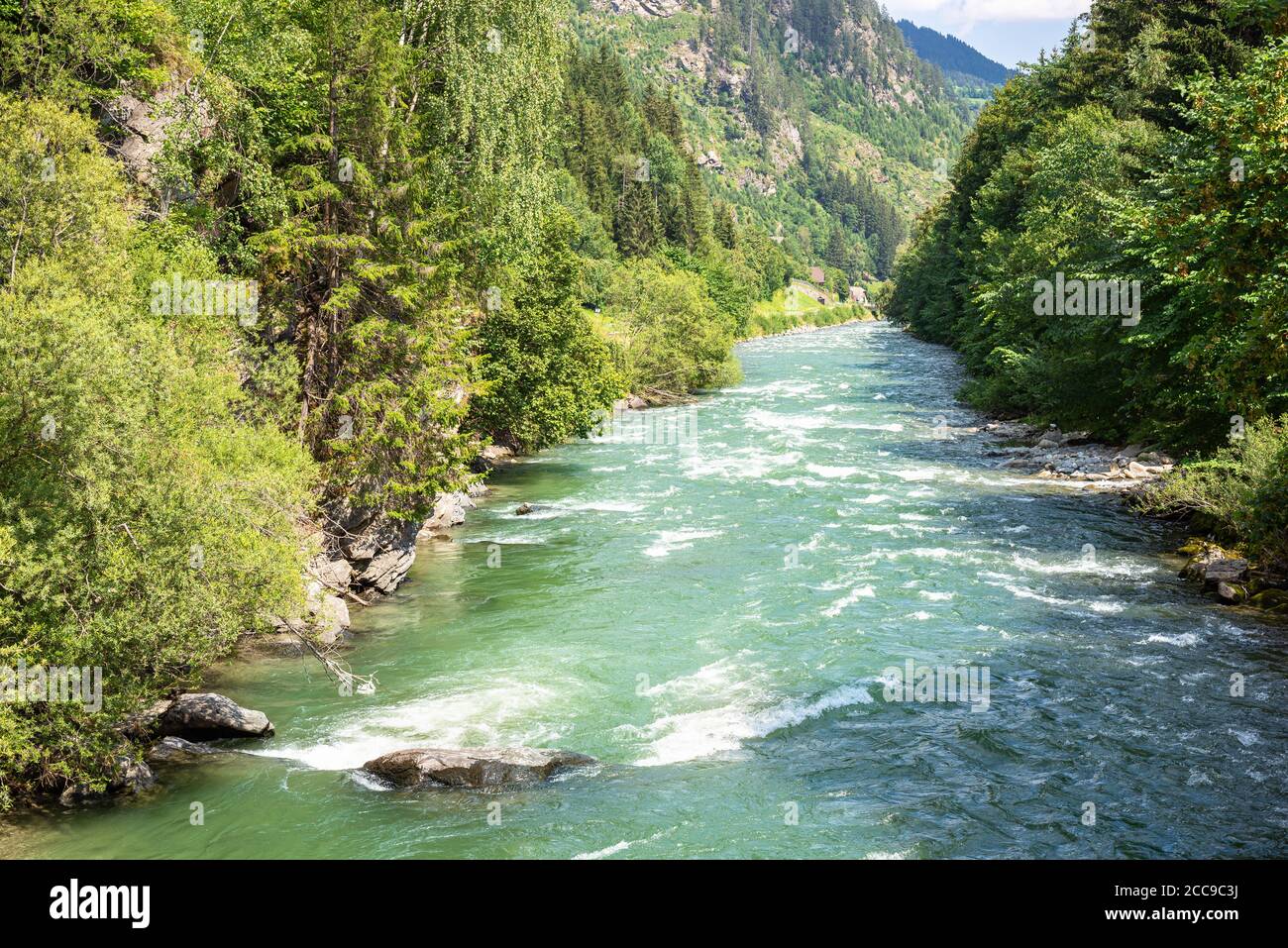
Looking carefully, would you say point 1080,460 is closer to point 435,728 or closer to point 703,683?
point 703,683

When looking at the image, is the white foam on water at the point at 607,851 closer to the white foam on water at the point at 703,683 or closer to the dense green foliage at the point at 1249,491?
the white foam on water at the point at 703,683

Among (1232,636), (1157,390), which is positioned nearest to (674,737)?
(1232,636)

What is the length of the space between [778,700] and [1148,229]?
2415 centimetres

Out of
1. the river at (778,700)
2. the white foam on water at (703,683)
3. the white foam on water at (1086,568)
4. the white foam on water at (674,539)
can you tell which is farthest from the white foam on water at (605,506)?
the white foam on water at (703,683)

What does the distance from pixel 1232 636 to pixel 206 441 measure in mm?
21941

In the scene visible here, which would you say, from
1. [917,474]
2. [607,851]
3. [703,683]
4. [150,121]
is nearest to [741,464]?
[917,474]

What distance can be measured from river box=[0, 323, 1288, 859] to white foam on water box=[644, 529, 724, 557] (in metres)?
0.14

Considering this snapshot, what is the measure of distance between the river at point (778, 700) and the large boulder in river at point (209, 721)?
19.9 inches

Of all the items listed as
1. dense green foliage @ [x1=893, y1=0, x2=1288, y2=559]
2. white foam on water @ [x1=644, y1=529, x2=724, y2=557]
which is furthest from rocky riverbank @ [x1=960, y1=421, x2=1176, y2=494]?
white foam on water @ [x1=644, y1=529, x2=724, y2=557]

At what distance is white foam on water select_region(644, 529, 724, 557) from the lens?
3045 cm

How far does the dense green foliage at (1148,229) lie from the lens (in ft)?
85.0

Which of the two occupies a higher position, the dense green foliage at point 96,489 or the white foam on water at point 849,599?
the dense green foliage at point 96,489

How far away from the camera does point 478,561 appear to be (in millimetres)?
29844
